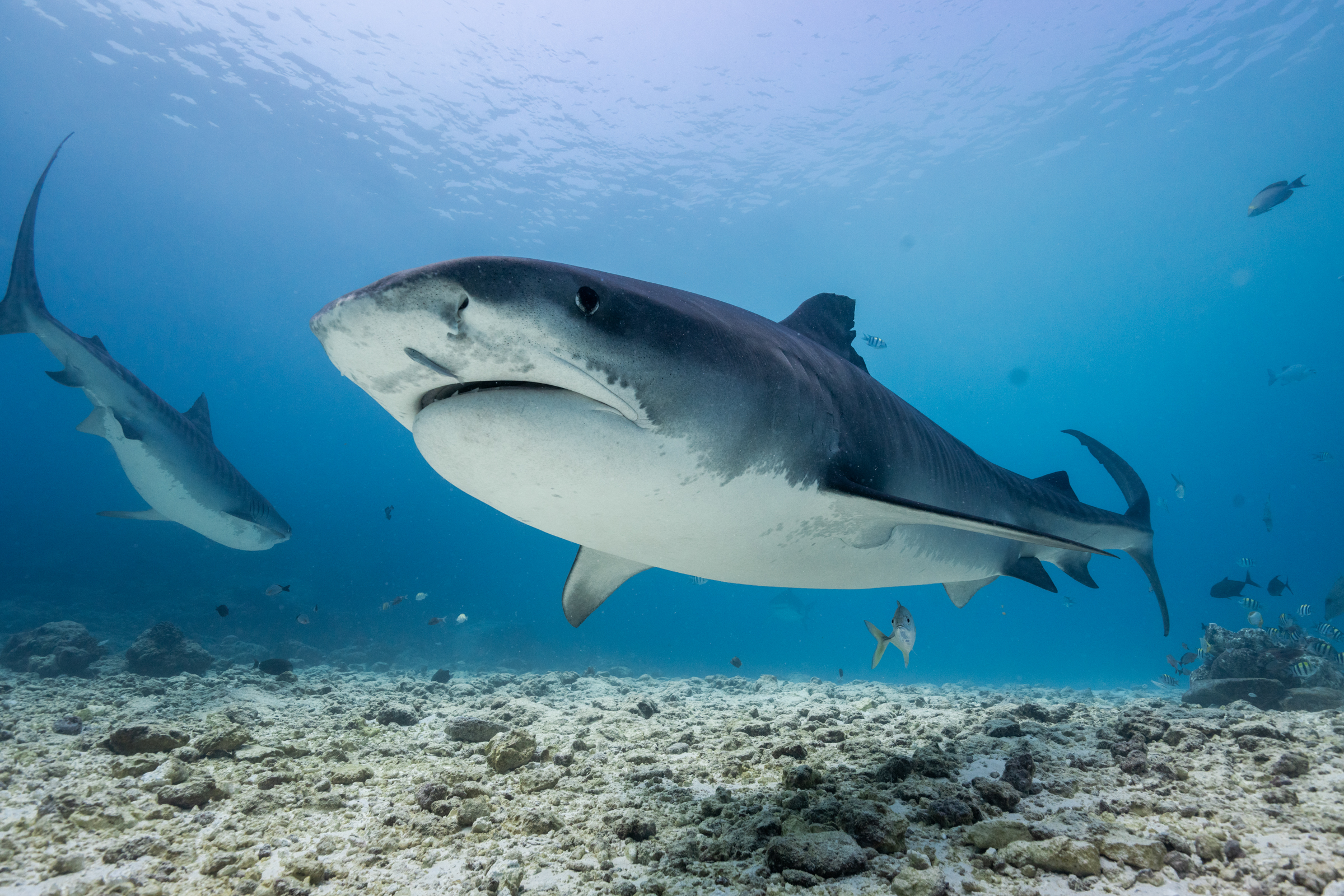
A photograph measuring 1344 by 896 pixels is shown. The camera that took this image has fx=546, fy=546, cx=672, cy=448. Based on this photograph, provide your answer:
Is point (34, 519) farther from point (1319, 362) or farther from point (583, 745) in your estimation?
point (1319, 362)

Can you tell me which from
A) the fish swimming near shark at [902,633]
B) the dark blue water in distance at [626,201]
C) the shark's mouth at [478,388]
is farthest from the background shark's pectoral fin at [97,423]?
the dark blue water in distance at [626,201]

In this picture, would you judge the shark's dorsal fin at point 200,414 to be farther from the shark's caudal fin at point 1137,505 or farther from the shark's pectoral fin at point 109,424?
the shark's caudal fin at point 1137,505

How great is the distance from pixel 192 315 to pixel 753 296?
257 feet

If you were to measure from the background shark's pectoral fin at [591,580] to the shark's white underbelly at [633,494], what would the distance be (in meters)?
0.82

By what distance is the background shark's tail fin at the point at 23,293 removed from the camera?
659cm

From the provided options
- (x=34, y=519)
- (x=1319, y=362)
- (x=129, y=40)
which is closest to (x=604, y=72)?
(x=129, y=40)

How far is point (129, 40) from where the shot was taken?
27.2m

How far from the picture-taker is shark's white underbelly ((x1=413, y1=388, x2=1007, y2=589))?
5.41 feet

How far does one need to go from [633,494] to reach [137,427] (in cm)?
805

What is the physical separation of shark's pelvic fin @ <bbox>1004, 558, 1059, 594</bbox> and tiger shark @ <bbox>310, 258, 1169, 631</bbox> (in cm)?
172

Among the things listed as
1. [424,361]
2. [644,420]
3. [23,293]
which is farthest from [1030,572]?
[23,293]

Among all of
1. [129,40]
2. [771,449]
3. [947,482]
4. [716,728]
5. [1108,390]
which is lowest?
[716,728]

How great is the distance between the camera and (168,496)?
7285 mm

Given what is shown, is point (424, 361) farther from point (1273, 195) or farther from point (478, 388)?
point (1273, 195)
